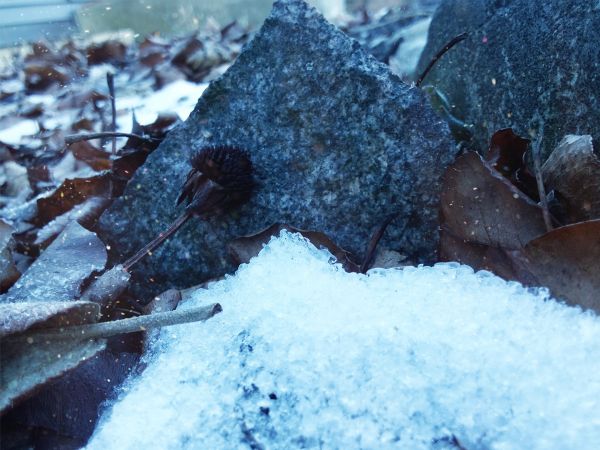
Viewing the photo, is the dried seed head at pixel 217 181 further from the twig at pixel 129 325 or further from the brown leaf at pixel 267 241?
the twig at pixel 129 325

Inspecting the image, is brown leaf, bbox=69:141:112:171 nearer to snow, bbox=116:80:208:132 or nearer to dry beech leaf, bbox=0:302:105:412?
snow, bbox=116:80:208:132

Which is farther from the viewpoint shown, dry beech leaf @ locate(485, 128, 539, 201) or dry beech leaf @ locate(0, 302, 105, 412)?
dry beech leaf @ locate(485, 128, 539, 201)

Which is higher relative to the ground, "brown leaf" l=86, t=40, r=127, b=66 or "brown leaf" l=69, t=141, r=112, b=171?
"brown leaf" l=69, t=141, r=112, b=171

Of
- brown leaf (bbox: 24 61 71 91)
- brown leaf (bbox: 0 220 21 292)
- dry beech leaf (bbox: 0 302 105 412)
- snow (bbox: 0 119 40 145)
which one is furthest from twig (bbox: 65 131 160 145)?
brown leaf (bbox: 24 61 71 91)

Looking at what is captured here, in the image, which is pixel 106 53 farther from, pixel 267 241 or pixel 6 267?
pixel 267 241

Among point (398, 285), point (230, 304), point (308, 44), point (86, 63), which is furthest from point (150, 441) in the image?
point (86, 63)

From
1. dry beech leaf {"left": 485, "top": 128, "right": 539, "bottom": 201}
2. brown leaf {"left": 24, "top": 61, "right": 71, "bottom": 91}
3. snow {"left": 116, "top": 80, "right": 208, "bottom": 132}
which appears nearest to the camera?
dry beech leaf {"left": 485, "top": 128, "right": 539, "bottom": 201}
